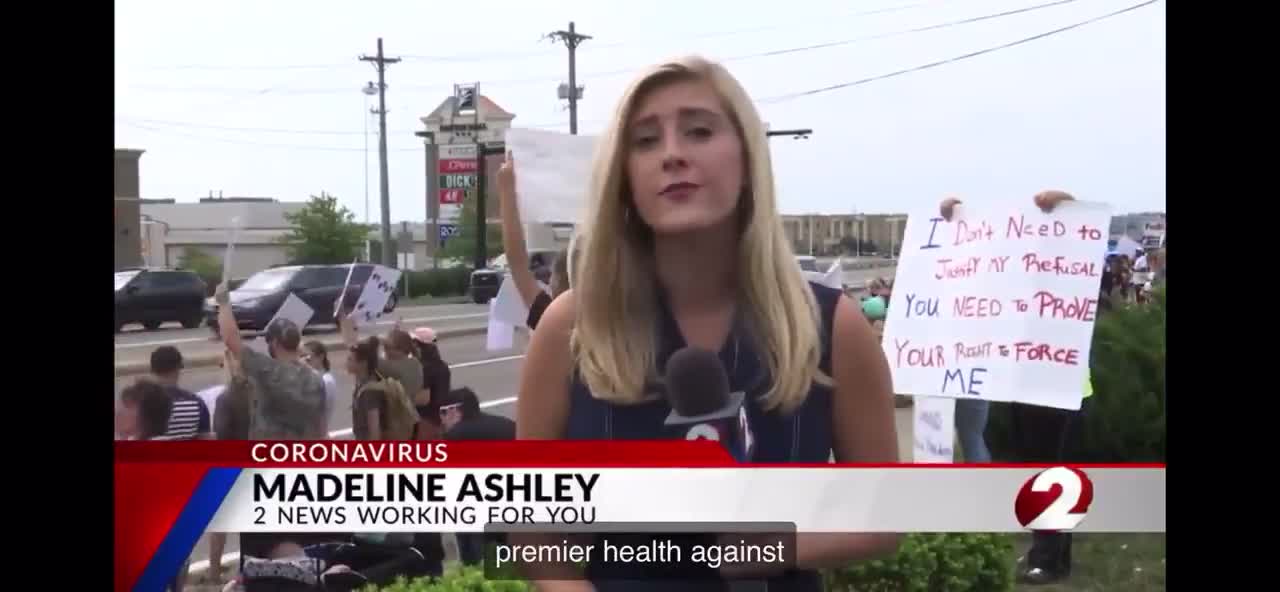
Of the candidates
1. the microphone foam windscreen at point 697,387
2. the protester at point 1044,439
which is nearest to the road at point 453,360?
the protester at point 1044,439

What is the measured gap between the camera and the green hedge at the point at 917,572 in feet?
9.82

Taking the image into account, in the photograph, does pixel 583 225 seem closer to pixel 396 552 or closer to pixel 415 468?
pixel 415 468

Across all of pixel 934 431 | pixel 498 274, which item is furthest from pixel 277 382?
pixel 934 431

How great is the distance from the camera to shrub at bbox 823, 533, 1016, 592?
2990 millimetres

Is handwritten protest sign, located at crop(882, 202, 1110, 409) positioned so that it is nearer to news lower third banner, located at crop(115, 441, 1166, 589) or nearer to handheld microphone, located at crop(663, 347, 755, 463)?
news lower third banner, located at crop(115, 441, 1166, 589)

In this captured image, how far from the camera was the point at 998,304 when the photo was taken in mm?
2947

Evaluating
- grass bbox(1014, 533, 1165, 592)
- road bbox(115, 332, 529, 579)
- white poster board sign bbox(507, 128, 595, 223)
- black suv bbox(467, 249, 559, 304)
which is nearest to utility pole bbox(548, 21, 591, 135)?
white poster board sign bbox(507, 128, 595, 223)

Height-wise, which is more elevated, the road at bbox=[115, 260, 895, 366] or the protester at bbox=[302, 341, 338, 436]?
the road at bbox=[115, 260, 895, 366]

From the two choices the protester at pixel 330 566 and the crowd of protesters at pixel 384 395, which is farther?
the protester at pixel 330 566

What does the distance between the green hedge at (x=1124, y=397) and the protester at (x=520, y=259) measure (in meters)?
1.03

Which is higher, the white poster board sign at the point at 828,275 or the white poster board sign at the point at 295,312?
the white poster board sign at the point at 828,275

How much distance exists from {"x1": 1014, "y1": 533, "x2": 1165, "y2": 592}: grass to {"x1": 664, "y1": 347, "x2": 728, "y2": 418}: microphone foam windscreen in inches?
31.1

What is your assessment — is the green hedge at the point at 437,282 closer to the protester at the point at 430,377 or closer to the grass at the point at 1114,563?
the protester at the point at 430,377
